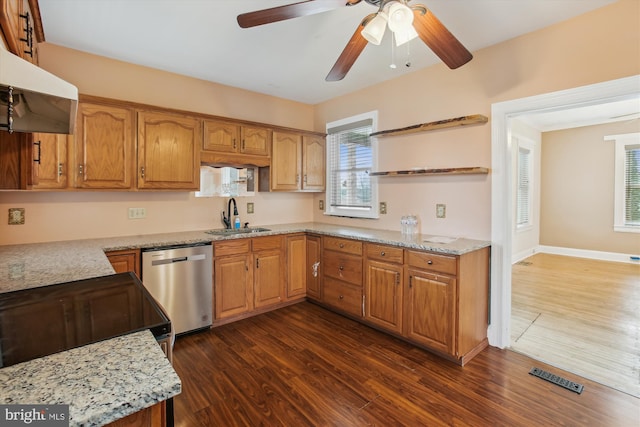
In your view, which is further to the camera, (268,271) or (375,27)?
(268,271)

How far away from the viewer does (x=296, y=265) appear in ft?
12.3

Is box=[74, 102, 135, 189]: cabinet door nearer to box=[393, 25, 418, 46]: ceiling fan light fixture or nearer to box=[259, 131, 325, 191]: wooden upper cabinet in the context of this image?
box=[259, 131, 325, 191]: wooden upper cabinet

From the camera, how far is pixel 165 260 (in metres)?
2.76

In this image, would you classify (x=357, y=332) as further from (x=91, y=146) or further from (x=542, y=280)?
(x=542, y=280)

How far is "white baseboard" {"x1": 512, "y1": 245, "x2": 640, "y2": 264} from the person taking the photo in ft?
18.6

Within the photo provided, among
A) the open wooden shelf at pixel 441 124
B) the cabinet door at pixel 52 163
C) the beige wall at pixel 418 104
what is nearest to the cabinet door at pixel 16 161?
the cabinet door at pixel 52 163

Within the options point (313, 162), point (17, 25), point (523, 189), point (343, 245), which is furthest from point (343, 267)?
point (523, 189)

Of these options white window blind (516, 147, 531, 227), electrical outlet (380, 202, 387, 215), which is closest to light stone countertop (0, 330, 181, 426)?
electrical outlet (380, 202, 387, 215)

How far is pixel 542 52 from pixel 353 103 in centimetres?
206

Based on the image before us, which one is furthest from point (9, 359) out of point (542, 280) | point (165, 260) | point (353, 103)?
point (542, 280)

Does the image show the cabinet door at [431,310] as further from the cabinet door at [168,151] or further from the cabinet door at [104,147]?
the cabinet door at [104,147]

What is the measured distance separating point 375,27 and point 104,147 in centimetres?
244

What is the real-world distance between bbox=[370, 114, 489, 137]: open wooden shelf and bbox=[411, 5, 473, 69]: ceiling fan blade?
0.80 m

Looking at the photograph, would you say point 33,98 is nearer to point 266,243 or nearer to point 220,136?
point 220,136
